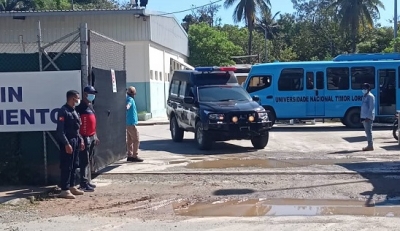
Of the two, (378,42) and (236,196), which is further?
(378,42)

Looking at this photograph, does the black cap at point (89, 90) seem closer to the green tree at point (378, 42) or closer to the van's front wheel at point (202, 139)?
the van's front wheel at point (202, 139)

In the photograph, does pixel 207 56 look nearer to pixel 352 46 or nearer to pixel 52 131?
pixel 352 46

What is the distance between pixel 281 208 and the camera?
9.61m

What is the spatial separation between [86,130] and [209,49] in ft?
149

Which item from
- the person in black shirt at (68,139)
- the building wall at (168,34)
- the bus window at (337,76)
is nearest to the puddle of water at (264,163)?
the person in black shirt at (68,139)

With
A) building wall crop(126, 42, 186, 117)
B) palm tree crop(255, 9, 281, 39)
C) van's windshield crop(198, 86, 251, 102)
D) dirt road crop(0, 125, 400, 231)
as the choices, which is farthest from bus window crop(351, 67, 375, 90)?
palm tree crop(255, 9, 281, 39)

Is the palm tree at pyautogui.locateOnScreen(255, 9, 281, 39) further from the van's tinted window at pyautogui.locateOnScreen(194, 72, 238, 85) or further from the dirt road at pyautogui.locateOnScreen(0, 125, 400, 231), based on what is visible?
the dirt road at pyautogui.locateOnScreen(0, 125, 400, 231)

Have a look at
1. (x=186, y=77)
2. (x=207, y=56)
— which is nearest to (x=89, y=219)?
(x=186, y=77)

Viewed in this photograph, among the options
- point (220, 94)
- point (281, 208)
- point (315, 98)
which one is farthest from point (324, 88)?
point (281, 208)

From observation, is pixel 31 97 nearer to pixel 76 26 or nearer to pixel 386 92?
pixel 386 92

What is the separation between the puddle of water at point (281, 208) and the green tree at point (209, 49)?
4573 centimetres

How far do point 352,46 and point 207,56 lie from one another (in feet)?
45.4

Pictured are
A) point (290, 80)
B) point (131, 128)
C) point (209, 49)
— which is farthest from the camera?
point (209, 49)

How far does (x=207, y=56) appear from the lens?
55.9 meters
